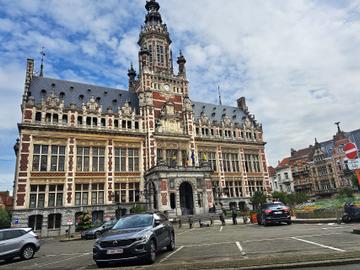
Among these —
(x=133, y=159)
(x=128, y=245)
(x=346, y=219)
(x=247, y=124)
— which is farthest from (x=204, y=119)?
(x=128, y=245)

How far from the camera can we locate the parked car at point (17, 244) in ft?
44.1

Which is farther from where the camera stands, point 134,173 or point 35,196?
point 134,173

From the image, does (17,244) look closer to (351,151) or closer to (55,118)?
(351,151)

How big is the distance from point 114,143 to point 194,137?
14296 millimetres

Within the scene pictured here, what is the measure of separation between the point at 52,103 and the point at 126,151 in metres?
12.5

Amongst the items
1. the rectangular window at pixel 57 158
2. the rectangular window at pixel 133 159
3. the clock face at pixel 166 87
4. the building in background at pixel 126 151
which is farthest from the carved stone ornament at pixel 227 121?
the rectangular window at pixel 57 158

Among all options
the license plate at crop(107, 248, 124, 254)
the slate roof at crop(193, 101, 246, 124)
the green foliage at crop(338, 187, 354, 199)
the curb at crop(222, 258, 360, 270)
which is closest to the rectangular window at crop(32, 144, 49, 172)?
the slate roof at crop(193, 101, 246, 124)

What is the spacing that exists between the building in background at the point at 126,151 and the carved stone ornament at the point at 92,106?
0.16 meters

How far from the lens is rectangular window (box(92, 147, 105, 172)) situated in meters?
39.0

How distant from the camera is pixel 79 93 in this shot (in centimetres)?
4356

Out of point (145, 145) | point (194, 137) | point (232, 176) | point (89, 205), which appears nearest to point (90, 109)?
point (145, 145)

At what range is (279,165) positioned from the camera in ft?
287

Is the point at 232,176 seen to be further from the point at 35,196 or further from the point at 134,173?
the point at 35,196

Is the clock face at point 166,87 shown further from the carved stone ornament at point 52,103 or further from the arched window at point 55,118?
the arched window at point 55,118
